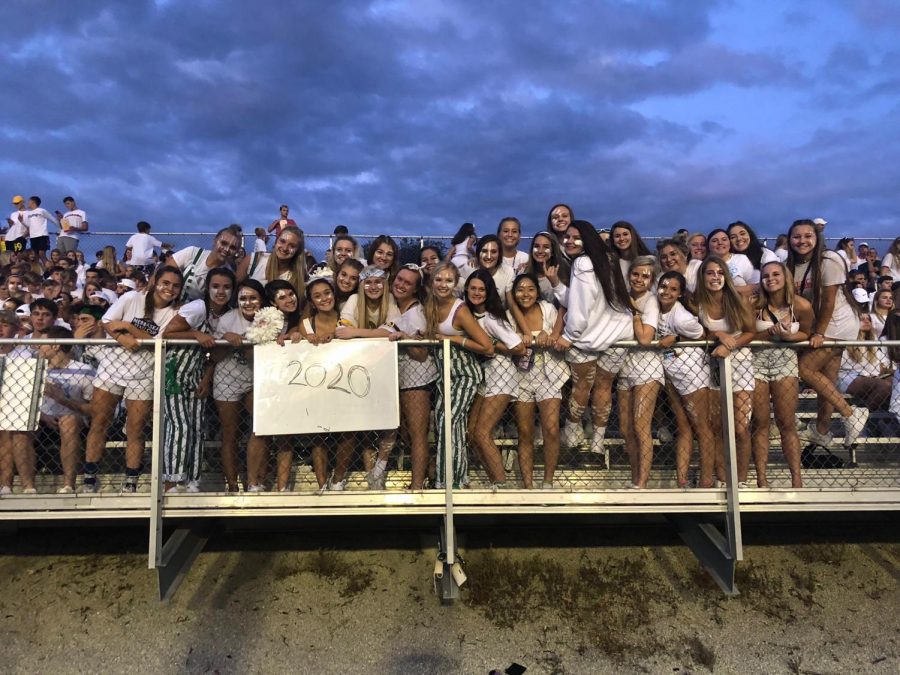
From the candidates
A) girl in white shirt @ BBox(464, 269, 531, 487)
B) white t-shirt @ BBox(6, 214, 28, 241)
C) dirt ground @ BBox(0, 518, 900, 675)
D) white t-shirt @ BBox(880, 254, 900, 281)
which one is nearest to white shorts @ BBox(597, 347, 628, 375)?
girl in white shirt @ BBox(464, 269, 531, 487)

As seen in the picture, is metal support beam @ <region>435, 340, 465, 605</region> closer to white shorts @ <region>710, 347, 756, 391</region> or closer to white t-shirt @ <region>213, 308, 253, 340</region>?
white t-shirt @ <region>213, 308, 253, 340</region>

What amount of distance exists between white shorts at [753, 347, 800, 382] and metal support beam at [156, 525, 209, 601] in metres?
4.72

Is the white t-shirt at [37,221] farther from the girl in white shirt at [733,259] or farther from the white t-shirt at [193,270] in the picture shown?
the girl in white shirt at [733,259]

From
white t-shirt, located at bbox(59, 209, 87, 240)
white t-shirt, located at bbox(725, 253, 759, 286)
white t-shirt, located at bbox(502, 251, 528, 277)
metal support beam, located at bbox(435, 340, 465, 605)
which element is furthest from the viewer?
white t-shirt, located at bbox(59, 209, 87, 240)

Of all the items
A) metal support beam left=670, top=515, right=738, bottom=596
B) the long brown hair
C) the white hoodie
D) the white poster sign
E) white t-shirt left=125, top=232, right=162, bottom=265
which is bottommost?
metal support beam left=670, top=515, right=738, bottom=596

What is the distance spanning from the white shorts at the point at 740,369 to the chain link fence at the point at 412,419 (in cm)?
1

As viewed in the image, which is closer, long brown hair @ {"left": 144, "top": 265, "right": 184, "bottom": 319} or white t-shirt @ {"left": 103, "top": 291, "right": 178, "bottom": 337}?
white t-shirt @ {"left": 103, "top": 291, "right": 178, "bottom": 337}

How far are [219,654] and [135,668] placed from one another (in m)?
0.54

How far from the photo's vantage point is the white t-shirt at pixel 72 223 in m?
11.4

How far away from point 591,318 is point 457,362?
106cm

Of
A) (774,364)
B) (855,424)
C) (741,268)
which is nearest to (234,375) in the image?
(774,364)

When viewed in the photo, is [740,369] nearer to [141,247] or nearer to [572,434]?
[572,434]

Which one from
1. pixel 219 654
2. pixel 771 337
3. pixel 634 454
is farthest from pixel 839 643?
pixel 219 654

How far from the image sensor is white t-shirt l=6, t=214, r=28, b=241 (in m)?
11.9
